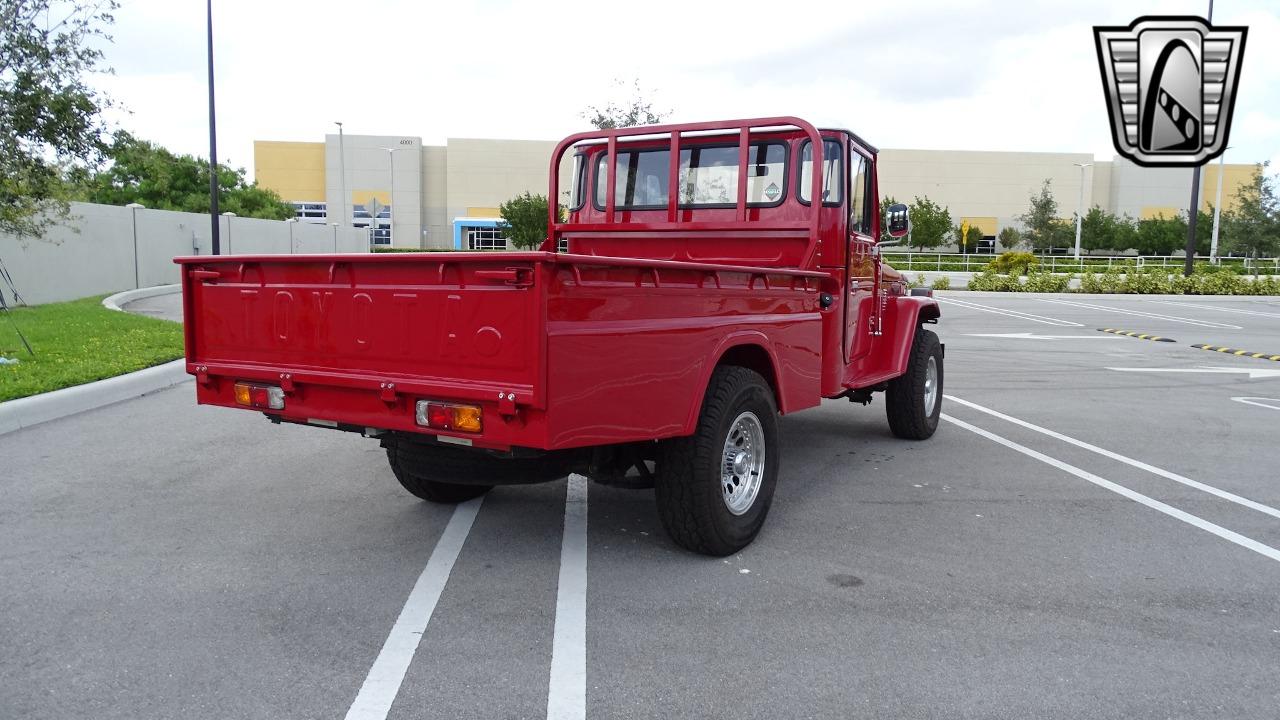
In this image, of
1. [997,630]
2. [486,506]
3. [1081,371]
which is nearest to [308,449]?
[486,506]

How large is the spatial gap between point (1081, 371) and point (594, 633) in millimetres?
10700

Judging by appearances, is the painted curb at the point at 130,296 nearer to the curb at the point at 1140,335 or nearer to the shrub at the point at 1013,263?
the curb at the point at 1140,335

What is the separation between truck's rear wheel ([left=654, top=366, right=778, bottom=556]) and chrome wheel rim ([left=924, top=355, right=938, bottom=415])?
320cm

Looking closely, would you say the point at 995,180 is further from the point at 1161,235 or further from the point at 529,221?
the point at 529,221

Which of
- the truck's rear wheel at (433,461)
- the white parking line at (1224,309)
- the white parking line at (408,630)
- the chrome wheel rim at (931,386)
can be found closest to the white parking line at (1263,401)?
the chrome wheel rim at (931,386)

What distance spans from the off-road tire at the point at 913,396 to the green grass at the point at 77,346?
292 inches

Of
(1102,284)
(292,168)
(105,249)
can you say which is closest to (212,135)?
(105,249)

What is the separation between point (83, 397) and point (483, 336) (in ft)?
21.5

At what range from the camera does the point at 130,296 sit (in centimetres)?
1986

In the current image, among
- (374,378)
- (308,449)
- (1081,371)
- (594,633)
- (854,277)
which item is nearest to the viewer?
(594,633)

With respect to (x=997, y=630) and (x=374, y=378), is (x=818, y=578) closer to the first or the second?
(x=997, y=630)

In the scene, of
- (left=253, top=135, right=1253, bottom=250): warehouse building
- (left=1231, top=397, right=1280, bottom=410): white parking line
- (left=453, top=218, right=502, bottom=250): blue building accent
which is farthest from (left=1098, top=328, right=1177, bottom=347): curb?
(left=253, top=135, right=1253, bottom=250): warehouse building

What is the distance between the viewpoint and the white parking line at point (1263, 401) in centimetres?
984

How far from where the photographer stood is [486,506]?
5648 millimetres
